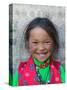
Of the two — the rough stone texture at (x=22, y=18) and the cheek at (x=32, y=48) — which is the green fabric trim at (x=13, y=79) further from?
the cheek at (x=32, y=48)

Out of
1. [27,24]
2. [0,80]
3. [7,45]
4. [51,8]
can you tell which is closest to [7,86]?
[0,80]

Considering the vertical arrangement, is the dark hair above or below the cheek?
above

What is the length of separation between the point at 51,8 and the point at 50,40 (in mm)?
221

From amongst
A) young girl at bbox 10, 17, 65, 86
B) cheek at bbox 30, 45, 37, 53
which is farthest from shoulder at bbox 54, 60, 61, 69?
cheek at bbox 30, 45, 37, 53

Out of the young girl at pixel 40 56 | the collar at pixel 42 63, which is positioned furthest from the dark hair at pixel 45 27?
the collar at pixel 42 63

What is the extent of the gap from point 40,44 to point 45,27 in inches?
4.9

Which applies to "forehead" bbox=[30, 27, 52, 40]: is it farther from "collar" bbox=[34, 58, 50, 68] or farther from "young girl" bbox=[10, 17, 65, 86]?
"collar" bbox=[34, 58, 50, 68]

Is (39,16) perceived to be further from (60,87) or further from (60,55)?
(60,87)

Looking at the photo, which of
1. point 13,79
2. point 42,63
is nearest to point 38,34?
point 42,63

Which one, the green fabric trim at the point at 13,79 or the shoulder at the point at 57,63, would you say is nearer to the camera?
the green fabric trim at the point at 13,79

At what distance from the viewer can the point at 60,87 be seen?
243 centimetres

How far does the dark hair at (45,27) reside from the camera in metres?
2.39

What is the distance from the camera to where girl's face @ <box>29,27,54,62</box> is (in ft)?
7.86

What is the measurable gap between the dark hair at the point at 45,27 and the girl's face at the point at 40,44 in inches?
0.9
